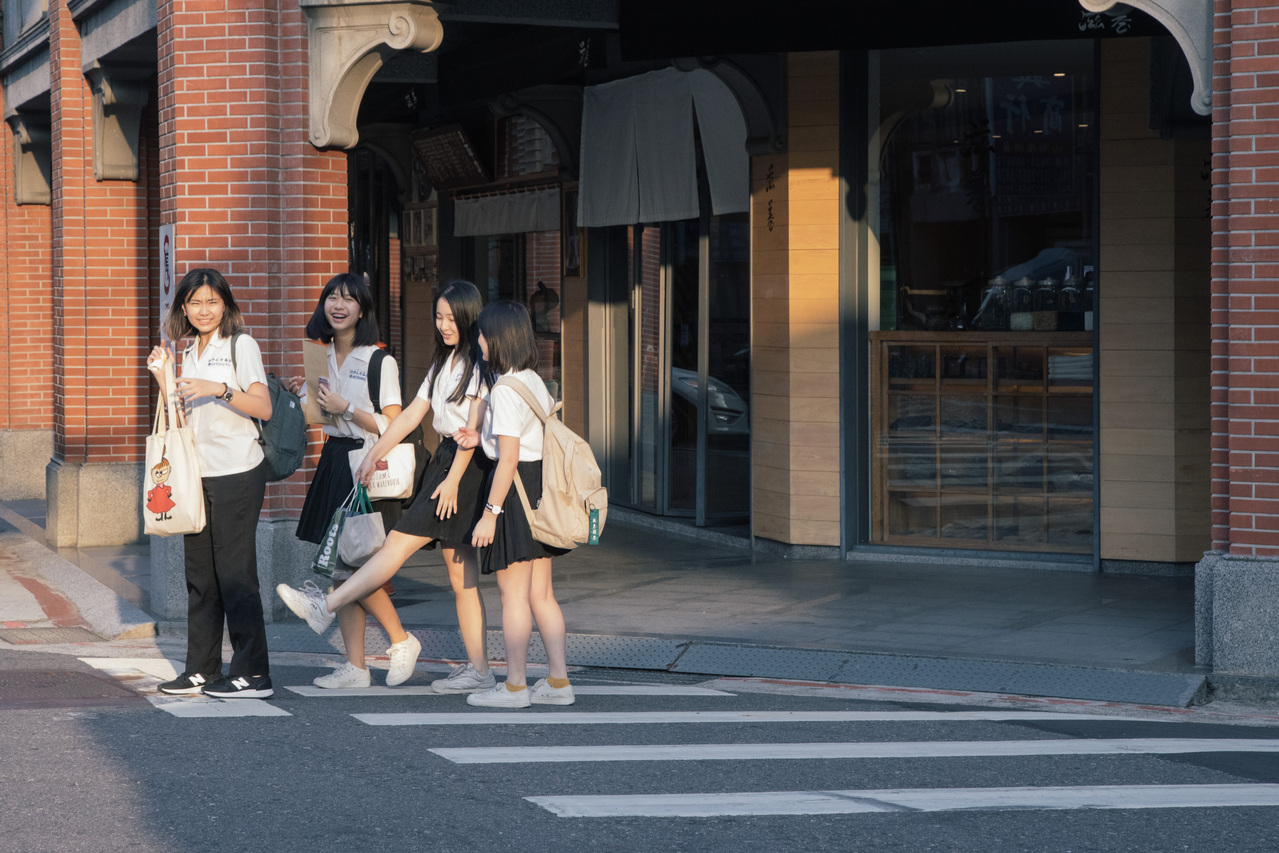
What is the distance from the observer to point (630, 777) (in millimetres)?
5445

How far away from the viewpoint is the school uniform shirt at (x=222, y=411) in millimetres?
6574

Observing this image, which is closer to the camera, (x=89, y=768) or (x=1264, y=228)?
(x=89, y=768)

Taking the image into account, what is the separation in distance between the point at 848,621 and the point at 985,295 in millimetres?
2982

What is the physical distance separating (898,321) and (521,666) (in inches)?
200

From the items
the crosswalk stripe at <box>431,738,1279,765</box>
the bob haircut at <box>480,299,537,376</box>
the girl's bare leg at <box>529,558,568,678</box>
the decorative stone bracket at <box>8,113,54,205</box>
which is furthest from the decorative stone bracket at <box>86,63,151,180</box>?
the crosswalk stripe at <box>431,738,1279,765</box>

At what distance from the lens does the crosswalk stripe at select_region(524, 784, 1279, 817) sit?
5.03 meters

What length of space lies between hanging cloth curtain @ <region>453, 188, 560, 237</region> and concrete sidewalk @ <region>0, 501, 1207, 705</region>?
406 cm

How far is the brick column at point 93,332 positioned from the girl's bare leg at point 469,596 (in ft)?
21.4

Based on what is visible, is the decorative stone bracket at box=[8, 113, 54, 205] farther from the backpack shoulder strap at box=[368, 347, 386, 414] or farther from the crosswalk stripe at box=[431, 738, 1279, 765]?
the crosswalk stripe at box=[431, 738, 1279, 765]

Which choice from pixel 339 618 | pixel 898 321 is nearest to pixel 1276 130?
pixel 898 321

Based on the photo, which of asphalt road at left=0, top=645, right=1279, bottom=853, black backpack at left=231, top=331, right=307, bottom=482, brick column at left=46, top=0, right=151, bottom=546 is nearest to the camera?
asphalt road at left=0, top=645, right=1279, bottom=853

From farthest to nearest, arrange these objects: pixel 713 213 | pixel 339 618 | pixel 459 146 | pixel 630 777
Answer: pixel 459 146
pixel 713 213
pixel 339 618
pixel 630 777

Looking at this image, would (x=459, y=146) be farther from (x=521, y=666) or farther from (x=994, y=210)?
(x=521, y=666)

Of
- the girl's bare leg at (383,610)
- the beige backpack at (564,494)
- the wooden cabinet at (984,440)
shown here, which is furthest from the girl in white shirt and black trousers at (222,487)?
the wooden cabinet at (984,440)
